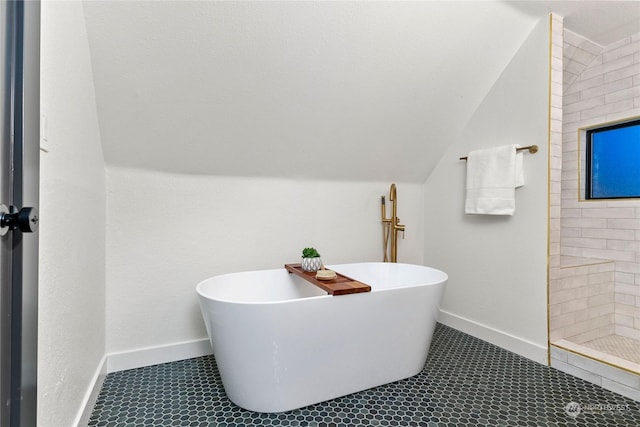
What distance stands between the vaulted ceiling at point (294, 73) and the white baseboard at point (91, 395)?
1.26 m

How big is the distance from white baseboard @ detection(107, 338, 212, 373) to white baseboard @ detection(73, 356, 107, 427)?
0.23 ft

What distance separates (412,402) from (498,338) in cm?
113

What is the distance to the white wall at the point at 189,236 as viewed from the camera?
2154mm

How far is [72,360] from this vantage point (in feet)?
4.67

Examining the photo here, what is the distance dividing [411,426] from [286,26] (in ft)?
7.10

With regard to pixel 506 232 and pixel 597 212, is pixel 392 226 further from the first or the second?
pixel 597 212

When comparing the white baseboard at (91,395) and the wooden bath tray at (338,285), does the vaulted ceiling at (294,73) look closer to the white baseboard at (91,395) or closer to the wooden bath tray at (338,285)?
the wooden bath tray at (338,285)

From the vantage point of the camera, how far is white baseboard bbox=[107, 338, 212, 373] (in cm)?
213

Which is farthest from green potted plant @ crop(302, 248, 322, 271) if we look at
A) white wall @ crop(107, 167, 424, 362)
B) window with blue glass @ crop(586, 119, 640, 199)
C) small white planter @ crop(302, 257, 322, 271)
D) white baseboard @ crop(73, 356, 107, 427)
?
window with blue glass @ crop(586, 119, 640, 199)

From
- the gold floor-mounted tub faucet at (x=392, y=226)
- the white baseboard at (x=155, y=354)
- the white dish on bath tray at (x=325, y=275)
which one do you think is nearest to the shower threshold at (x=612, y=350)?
the gold floor-mounted tub faucet at (x=392, y=226)

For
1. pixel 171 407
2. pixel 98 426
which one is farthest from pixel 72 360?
pixel 171 407

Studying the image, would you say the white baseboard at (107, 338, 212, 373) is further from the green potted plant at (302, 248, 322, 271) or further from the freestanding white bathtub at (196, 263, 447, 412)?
the green potted plant at (302, 248, 322, 271)

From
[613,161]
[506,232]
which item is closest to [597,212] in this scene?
[613,161]

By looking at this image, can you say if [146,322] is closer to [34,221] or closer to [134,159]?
[134,159]
